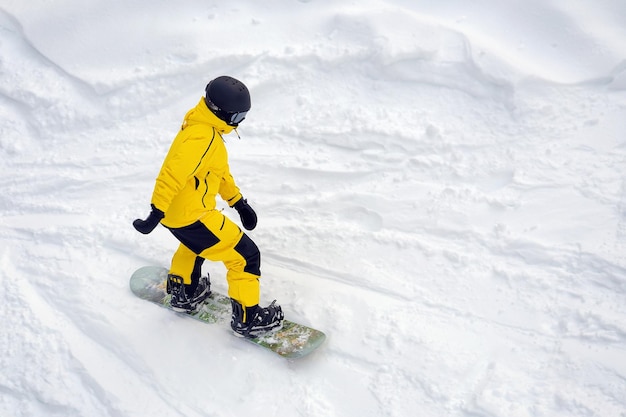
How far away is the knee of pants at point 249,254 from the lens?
12.1 feet

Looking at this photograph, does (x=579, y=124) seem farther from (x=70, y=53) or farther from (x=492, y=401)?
(x=70, y=53)

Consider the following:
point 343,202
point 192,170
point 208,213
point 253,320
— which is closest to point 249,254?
point 208,213

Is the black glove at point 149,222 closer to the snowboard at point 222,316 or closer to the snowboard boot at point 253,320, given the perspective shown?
the snowboard boot at point 253,320

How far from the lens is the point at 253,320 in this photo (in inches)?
154

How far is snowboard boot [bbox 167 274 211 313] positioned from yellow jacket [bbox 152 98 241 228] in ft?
2.36

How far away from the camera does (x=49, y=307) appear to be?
13.9 ft

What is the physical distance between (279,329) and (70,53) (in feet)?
13.9

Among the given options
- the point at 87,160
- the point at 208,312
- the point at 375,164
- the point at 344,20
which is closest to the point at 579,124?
the point at 375,164

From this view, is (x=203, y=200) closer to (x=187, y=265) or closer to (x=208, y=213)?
(x=208, y=213)

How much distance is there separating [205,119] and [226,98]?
0.70ft

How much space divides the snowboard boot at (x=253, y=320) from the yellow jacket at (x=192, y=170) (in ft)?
2.53

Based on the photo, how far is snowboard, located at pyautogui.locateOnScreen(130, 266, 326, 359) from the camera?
12.7 ft

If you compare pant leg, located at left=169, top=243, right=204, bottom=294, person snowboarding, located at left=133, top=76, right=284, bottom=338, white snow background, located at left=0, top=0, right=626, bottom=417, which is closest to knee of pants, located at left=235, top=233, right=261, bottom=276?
person snowboarding, located at left=133, top=76, right=284, bottom=338

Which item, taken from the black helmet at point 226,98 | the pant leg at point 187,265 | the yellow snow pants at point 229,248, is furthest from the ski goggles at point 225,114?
the pant leg at point 187,265
